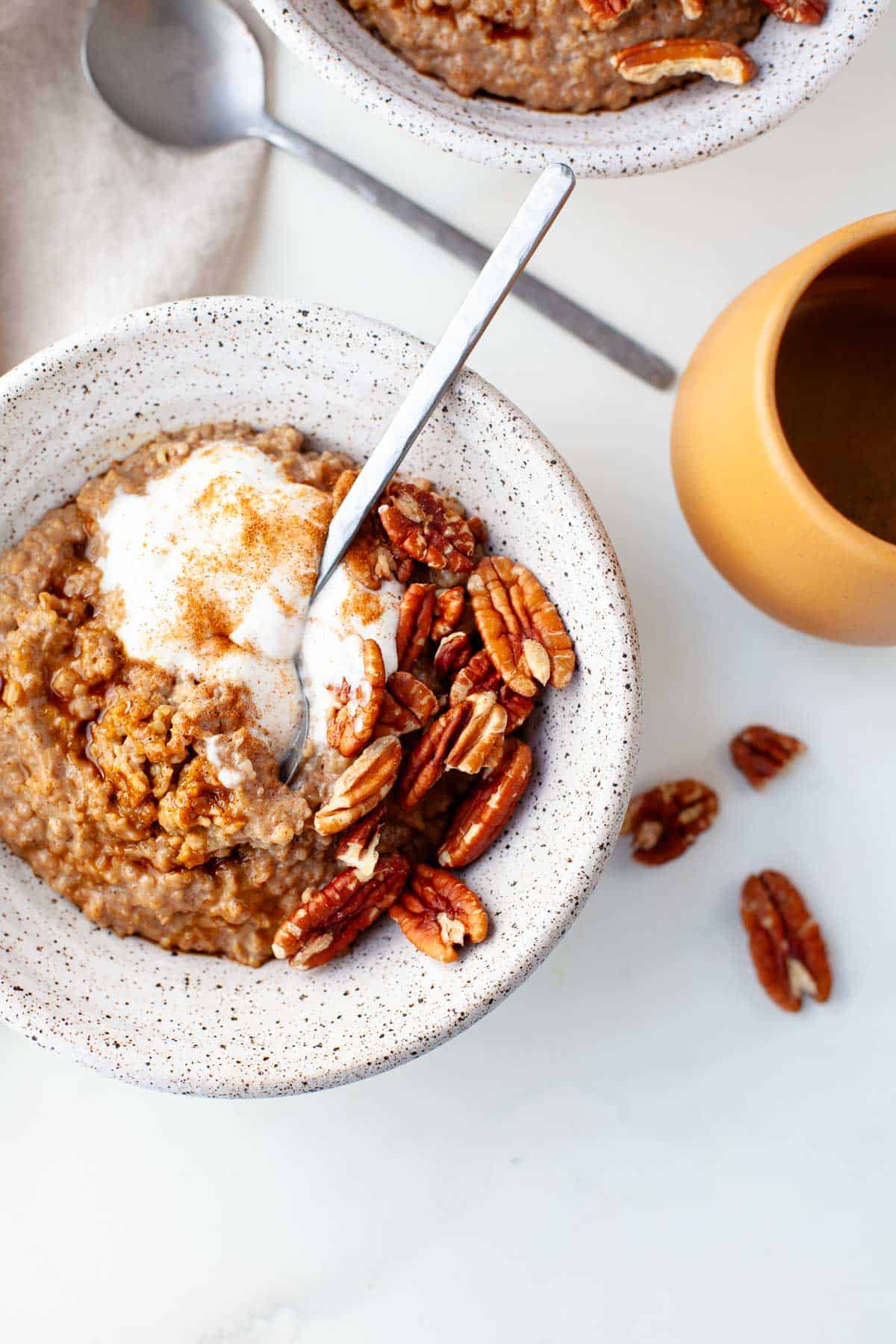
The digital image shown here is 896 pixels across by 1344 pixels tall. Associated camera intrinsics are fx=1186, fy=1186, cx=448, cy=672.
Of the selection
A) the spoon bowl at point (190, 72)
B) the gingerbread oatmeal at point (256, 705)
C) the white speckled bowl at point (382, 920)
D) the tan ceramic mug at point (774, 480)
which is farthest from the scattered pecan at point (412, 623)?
the spoon bowl at point (190, 72)

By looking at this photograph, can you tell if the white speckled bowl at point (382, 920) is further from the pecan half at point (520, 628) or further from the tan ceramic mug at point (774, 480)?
the tan ceramic mug at point (774, 480)

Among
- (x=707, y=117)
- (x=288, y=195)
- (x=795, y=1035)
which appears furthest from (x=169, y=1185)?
(x=707, y=117)

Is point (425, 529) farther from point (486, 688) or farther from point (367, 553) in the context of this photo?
point (486, 688)

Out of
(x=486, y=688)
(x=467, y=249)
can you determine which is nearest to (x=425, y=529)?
(x=486, y=688)

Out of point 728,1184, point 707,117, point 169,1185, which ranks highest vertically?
point 707,117

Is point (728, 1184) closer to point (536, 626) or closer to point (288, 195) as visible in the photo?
point (536, 626)
